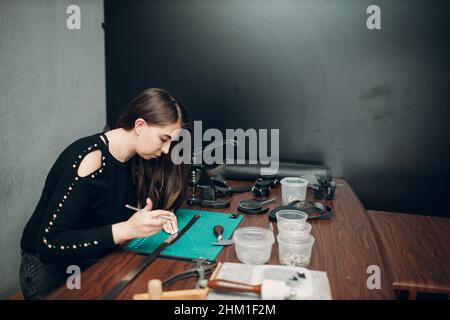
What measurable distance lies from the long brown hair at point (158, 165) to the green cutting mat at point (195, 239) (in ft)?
0.41

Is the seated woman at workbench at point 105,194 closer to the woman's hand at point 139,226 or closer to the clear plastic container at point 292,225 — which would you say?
the woman's hand at point 139,226

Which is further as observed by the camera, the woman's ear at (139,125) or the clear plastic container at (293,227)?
the woman's ear at (139,125)

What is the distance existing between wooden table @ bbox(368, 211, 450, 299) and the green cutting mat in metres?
0.63

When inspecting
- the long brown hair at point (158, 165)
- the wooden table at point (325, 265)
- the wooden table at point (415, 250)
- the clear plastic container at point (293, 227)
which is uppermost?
the long brown hair at point (158, 165)

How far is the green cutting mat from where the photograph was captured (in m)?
1.33

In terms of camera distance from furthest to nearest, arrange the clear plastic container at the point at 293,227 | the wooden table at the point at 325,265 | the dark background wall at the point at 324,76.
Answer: the dark background wall at the point at 324,76 → the clear plastic container at the point at 293,227 → the wooden table at the point at 325,265

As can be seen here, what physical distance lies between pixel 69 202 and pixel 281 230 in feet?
2.45

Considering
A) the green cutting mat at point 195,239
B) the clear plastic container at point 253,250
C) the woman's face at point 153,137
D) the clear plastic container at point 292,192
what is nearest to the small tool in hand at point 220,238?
the green cutting mat at point 195,239

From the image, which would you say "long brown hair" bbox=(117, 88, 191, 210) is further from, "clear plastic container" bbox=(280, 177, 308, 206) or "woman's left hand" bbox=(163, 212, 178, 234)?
"clear plastic container" bbox=(280, 177, 308, 206)

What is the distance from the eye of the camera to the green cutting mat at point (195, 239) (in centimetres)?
133

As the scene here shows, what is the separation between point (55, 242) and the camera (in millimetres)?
1322

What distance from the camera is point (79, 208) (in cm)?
140

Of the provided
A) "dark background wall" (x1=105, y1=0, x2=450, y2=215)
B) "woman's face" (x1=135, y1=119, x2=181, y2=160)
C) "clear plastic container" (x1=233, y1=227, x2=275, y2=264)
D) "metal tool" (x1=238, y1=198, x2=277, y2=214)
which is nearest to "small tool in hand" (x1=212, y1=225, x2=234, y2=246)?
"clear plastic container" (x1=233, y1=227, x2=275, y2=264)

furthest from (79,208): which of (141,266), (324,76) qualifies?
(324,76)
